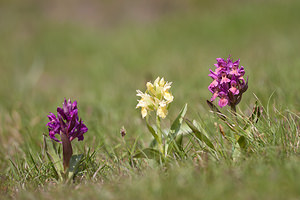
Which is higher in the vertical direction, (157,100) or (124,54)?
(124,54)

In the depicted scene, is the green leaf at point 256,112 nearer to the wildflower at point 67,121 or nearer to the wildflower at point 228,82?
the wildflower at point 228,82

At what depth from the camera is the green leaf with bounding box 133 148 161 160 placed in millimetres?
2170

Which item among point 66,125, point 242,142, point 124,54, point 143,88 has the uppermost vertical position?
point 124,54

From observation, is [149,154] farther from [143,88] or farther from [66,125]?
[143,88]

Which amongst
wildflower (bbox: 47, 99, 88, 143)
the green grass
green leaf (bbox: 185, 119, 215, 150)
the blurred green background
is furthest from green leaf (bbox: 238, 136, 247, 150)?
wildflower (bbox: 47, 99, 88, 143)

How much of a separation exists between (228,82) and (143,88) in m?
3.07

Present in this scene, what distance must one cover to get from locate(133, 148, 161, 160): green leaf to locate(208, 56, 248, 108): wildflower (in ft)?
1.51

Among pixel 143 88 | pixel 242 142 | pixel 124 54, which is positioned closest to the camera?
pixel 242 142

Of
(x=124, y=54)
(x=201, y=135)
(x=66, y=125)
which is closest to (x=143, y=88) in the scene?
(x=124, y=54)

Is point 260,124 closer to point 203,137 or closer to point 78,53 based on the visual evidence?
point 203,137

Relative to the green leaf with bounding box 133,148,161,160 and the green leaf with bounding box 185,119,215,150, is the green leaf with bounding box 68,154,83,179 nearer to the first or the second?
the green leaf with bounding box 133,148,161,160

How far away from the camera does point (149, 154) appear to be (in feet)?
7.25

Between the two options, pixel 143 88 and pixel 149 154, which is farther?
pixel 143 88

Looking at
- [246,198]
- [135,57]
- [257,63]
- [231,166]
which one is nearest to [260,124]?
[231,166]
